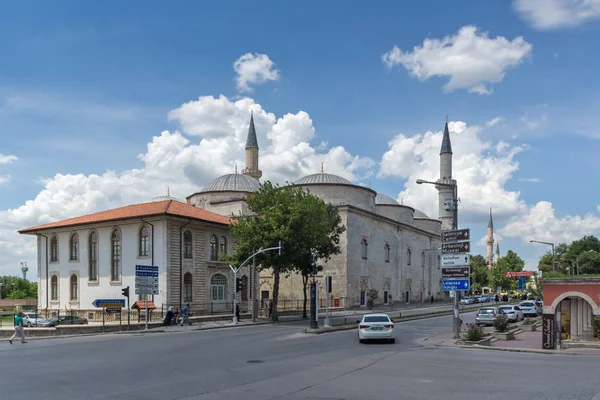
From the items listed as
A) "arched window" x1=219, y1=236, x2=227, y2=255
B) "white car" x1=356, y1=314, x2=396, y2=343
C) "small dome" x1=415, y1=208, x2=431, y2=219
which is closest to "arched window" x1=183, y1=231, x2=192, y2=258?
"arched window" x1=219, y1=236, x2=227, y2=255

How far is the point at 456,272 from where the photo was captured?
2783cm

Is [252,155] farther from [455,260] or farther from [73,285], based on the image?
[455,260]

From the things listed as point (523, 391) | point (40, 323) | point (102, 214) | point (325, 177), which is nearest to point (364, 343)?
point (523, 391)

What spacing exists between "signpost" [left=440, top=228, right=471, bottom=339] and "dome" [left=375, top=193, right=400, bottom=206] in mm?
60994

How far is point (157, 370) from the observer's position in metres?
17.0

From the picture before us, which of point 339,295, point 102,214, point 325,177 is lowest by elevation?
point 339,295

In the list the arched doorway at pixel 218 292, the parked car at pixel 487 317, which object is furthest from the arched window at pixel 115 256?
the parked car at pixel 487 317

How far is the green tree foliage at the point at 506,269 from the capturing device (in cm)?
11436

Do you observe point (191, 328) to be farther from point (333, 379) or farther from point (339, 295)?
point (339, 295)

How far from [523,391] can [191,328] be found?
90.5 feet

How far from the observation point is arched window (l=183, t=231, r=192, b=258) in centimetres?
4859

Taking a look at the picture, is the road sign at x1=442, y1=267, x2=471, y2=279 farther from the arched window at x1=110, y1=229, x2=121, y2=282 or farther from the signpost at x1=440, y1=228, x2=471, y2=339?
the arched window at x1=110, y1=229, x2=121, y2=282

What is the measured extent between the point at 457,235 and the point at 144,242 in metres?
29.3

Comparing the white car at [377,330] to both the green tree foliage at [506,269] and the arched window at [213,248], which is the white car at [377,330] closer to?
the arched window at [213,248]
